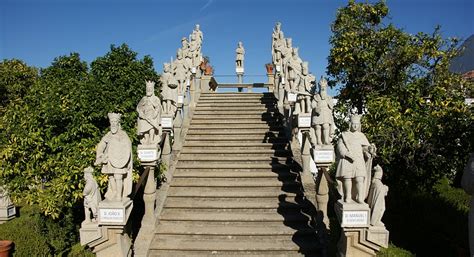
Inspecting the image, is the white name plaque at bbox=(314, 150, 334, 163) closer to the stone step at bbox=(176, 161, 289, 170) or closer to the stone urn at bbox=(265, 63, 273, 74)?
the stone step at bbox=(176, 161, 289, 170)

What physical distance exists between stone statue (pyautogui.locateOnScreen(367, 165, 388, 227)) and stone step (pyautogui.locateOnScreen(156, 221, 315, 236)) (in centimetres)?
198

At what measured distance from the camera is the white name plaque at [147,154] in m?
7.33

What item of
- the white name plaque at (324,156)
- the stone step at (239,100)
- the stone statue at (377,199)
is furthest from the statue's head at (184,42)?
the stone statue at (377,199)

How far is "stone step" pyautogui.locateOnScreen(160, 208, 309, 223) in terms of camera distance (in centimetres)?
779

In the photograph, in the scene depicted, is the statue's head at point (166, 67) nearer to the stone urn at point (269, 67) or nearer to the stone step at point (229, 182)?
the stone step at point (229, 182)

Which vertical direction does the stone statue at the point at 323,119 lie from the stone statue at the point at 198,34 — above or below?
below

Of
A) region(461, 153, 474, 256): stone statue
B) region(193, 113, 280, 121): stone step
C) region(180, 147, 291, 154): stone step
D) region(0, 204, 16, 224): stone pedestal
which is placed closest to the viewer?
region(461, 153, 474, 256): stone statue

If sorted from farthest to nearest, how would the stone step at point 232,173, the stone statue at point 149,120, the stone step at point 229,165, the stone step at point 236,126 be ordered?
the stone step at point 236,126, the stone step at point 229,165, the stone step at point 232,173, the stone statue at point 149,120

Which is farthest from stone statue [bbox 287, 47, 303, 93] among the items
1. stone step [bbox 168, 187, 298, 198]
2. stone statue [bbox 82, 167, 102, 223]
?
stone statue [bbox 82, 167, 102, 223]

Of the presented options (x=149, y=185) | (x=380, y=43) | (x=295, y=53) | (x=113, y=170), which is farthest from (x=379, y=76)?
(x=113, y=170)

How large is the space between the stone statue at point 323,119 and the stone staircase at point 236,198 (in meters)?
1.60

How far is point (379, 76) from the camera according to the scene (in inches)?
443

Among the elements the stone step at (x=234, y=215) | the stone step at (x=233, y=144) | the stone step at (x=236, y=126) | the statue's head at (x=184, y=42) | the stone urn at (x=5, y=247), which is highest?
the statue's head at (x=184, y=42)

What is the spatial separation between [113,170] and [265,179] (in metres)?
4.26
